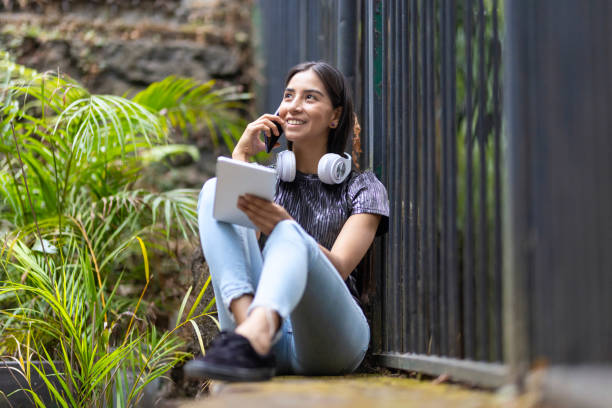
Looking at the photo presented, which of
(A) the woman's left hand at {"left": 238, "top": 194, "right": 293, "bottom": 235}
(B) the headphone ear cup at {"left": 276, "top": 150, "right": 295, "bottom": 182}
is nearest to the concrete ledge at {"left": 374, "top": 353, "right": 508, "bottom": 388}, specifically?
(A) the woman's left hand at {"left": 238, "top": 194, "right": 293, "bottom": 235}

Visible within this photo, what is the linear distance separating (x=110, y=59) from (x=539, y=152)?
15.6 ft

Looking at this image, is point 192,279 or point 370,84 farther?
point 192,279

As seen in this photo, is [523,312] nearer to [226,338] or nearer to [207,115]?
[226,338]

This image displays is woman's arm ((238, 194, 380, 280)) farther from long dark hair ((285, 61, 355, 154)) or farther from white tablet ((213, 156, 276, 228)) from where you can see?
long dark hair ((285, 61, 355, 154))

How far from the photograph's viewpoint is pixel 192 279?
3.01 meters

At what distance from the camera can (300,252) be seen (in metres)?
1.76

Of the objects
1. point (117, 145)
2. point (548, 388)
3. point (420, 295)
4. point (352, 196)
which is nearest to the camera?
point (548, 388)

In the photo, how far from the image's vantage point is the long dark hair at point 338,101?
248cm

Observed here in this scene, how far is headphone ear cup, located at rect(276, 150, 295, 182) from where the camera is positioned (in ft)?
7.72

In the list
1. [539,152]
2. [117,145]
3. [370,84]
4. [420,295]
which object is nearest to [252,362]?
[420,295]

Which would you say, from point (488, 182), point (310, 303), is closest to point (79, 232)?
point (310, 303)

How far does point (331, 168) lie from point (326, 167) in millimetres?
18

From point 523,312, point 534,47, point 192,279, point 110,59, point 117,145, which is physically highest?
point 110,59

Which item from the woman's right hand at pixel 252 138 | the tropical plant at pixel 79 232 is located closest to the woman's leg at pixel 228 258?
the woman's right hand at pixel 252 138
